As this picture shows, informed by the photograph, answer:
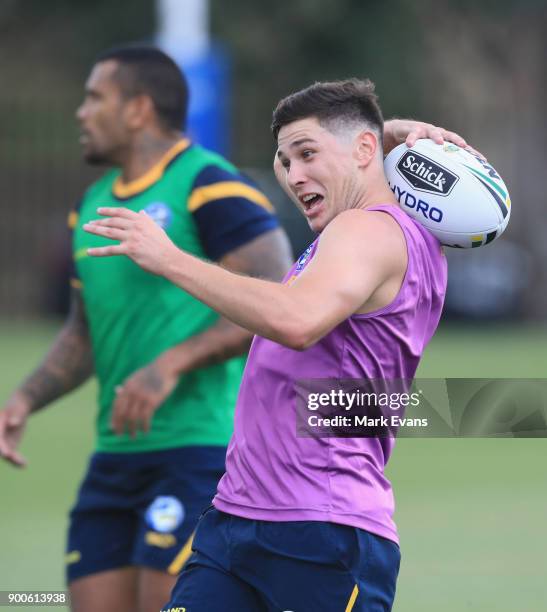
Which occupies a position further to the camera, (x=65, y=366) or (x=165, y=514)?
(x=65, y=366)

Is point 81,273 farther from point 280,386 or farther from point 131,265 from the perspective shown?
point 280,386

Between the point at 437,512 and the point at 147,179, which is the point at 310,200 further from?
the point at 437,512

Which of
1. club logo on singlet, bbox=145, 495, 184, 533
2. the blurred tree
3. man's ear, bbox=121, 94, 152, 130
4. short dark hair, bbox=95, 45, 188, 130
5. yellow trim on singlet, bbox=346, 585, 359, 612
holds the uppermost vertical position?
the blurred tree

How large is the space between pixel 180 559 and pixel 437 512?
225 inches

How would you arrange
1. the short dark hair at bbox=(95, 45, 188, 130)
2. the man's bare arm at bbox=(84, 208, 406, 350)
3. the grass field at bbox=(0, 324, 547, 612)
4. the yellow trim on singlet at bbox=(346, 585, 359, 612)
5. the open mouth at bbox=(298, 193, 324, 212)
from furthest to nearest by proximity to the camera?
the grass field at bbox=(0, 324, 547, 612) < the short dark hair at bbox=(95, 45, 188, 130) < the open mouth at bbox=(298, 193, 324, 212) < the yellow trim on singlet at bbox=(346, 585, 359, 612) < the man's bare arm at bbox=(84, 208, 406, 350)

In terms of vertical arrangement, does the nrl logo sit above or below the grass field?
above

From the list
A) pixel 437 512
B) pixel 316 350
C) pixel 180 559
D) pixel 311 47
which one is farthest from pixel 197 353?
pixel 311 47

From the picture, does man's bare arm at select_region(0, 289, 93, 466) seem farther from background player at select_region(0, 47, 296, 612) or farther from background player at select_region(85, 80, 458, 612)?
background player at select_region(85, 80, 458, 612)

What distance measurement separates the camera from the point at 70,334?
680cm

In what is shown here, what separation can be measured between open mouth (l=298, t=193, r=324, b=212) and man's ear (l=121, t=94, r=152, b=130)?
2256 mm

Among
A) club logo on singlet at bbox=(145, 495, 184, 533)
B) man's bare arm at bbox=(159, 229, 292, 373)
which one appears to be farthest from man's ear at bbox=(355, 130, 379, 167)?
club logo on singlet at bbox=(145, 495, 184, 533)

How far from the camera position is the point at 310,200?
4637 millimetres

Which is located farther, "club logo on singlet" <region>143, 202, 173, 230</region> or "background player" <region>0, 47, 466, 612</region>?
"club logo on singlet" <region>143, 202, 173, 230</region>

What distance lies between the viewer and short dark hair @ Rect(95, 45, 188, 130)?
6.82m
